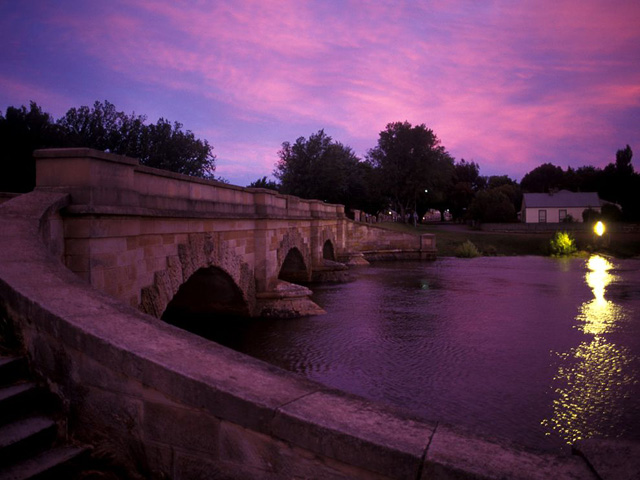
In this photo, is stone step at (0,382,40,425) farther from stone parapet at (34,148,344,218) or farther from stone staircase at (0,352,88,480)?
stone parapet at (34,148,344,218)

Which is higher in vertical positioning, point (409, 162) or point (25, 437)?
point (409, 162)

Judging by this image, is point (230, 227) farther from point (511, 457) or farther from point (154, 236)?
point (511, 457)

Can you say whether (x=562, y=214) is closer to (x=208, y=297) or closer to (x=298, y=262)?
(x=298, y=262)

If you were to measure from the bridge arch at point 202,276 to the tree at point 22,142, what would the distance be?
20.8 meters

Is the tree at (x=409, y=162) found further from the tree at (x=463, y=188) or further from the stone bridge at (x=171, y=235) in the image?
the stone bridge at (x=171, y=235)

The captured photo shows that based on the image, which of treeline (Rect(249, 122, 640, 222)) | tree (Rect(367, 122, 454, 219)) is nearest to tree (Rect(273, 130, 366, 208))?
treeline (Rect(249, 122, 640, 222))

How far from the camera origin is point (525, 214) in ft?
229

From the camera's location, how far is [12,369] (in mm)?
3307

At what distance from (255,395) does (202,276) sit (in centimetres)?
966

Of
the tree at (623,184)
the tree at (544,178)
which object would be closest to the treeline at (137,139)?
the tree at (623,184)

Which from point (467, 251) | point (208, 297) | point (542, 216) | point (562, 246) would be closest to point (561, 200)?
point (542, 216)

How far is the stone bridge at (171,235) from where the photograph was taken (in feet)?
19.4

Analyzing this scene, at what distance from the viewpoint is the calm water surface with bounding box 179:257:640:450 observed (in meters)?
7.54

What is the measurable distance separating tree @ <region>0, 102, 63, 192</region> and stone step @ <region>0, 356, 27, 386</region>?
29434 millimetres
